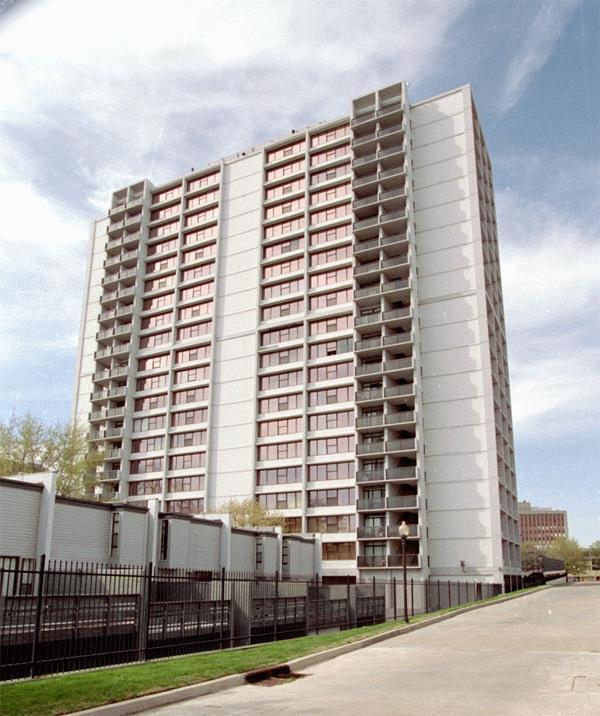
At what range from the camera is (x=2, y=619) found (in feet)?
39.7

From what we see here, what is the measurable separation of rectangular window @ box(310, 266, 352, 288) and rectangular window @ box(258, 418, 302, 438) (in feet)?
47.8

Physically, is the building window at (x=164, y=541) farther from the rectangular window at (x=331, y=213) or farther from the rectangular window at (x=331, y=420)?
the rectangular window at (x=331, y=213)

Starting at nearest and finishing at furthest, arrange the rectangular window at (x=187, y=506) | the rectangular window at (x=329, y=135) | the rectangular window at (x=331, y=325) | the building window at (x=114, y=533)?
the building window at (x=114, y=533), the rectangular window at (x=331, y=325), the rectangular window at (x=187, y=506), the rectangular window at (x=329, y=135)

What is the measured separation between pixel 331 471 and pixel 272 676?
52.7m

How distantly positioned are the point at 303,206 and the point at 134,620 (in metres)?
64.8

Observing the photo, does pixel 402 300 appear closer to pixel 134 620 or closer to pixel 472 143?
pixel 472 143

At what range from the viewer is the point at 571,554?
150m

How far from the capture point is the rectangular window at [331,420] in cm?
6619

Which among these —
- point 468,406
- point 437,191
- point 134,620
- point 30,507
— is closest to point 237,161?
point 437,191

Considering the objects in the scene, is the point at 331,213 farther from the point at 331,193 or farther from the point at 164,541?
the point at 164,541

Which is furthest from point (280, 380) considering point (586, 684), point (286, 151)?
point (586, 684)

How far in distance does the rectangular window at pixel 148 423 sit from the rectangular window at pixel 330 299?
21.5 m

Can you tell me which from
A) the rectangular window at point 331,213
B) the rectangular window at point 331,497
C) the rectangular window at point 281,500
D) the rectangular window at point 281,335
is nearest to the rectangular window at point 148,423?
the rectangular window at point 281,335

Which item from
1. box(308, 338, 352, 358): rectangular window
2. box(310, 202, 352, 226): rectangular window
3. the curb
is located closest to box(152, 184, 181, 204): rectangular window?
box(310, 202, 352, 226): rectangular window
